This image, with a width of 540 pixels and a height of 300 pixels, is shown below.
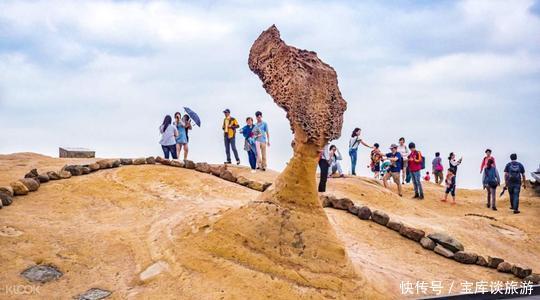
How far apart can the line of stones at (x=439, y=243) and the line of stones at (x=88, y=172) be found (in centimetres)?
158

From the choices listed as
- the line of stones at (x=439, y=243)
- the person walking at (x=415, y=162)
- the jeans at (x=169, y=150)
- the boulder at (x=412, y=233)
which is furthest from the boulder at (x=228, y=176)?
the person walking at (x=415, y=162)

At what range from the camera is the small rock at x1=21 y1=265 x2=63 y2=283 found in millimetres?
5203

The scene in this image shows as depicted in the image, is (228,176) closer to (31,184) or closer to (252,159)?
(252,159)

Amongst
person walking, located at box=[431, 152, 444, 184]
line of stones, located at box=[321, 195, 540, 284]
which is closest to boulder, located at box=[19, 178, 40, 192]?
line of stones, located at box=[321, 195, 540, 284]

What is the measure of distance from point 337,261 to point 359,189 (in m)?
7.09

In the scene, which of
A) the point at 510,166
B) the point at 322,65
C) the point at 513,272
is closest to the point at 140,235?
the point at 322,65

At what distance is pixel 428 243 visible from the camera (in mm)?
8219

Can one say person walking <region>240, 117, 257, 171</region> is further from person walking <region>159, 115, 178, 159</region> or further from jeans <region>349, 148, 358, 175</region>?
jeans <region>349, 148, 358, 175</region>

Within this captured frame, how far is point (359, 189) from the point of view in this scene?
1242 centimetres

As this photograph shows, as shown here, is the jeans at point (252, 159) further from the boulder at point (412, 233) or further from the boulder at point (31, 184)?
the boulder at point (31, 184)

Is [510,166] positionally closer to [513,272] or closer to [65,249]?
[513,272]

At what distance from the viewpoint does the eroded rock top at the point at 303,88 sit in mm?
5613

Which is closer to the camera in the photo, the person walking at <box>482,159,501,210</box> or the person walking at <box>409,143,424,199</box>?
the person walking at <box>409,143,424,199</box>

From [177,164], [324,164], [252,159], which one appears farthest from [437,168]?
[177,164]
